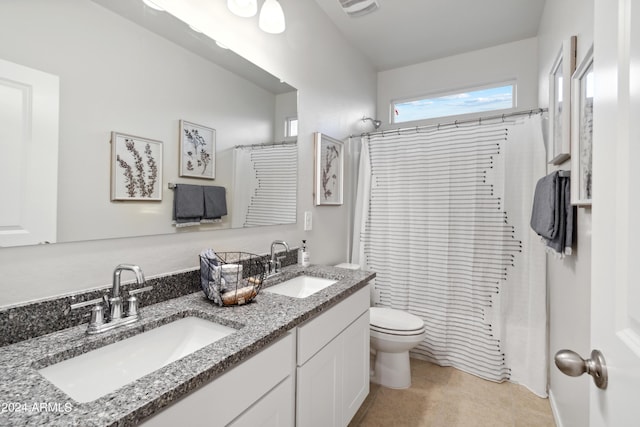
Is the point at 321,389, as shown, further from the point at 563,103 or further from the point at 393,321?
the point at 563,103

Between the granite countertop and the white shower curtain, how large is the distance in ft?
4.38

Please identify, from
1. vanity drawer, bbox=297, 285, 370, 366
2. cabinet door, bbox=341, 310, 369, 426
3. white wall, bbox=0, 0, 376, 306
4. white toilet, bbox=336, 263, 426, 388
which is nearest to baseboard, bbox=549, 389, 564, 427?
white toilet, bbox=336, 263, 426, 388

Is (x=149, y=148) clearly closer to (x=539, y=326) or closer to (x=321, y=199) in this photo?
(x=321, y=199)

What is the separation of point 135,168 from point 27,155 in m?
0.31

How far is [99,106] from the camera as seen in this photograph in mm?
1053

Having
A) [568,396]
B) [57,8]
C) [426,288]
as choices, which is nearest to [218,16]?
[57,8]

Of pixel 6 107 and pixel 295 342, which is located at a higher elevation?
pixel 6 107

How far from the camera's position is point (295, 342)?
116 cm

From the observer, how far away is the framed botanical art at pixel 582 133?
115 cm

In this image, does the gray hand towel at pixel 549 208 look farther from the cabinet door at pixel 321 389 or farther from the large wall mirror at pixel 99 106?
the large wall mirror at pixel 99 106

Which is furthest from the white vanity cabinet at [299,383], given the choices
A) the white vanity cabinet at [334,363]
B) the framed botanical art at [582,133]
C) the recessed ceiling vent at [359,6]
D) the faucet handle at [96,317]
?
the recessed ceiling vent at [359,6]

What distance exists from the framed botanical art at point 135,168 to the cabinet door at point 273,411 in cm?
84

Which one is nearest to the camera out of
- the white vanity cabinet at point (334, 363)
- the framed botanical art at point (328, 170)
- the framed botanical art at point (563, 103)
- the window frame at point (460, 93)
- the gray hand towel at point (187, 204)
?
the white vanity cabinet at point (334, 363)

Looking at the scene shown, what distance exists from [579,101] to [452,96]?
189 cm
